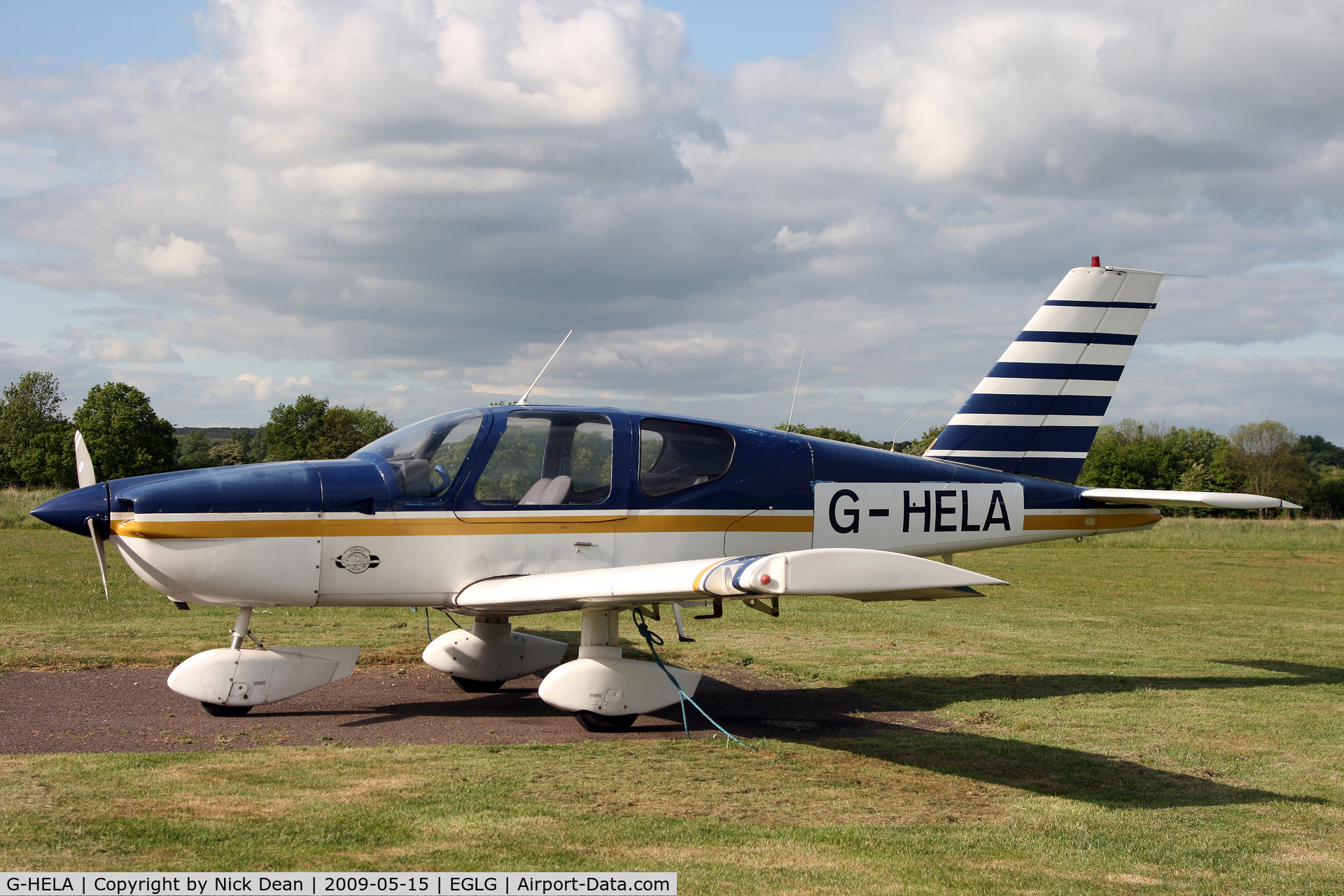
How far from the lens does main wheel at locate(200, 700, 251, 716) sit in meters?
6.89

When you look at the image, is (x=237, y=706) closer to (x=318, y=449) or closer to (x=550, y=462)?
(x=550, y=462)

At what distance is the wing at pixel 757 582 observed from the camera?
4.79 meters

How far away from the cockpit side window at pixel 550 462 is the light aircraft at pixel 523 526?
0.04 ft

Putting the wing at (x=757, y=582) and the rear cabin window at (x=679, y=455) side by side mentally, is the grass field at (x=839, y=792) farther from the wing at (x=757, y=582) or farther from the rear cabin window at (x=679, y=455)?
the rear cabin window at (x=679, y=455)

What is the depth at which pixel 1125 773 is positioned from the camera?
5.99 m

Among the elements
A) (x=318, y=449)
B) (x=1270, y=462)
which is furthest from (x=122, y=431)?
(x=1270, y=462)

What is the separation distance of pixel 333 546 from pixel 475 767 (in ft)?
6.74

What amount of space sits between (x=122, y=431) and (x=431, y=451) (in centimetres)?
6002

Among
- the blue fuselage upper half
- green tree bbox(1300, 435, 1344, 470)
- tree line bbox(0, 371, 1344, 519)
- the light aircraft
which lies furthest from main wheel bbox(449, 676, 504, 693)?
green tree bbox(1300, 435, 1344, 470)

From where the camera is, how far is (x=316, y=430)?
74.4 metres

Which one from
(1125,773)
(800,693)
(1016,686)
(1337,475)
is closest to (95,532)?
(800,693)

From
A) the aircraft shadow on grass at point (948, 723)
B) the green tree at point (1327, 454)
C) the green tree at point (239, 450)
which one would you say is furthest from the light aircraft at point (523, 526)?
the green tree at point (1327, 454)

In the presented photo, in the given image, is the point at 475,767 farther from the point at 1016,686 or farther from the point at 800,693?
the point at 1016,686

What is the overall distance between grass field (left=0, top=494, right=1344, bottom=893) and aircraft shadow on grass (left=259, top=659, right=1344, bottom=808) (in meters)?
0.04
